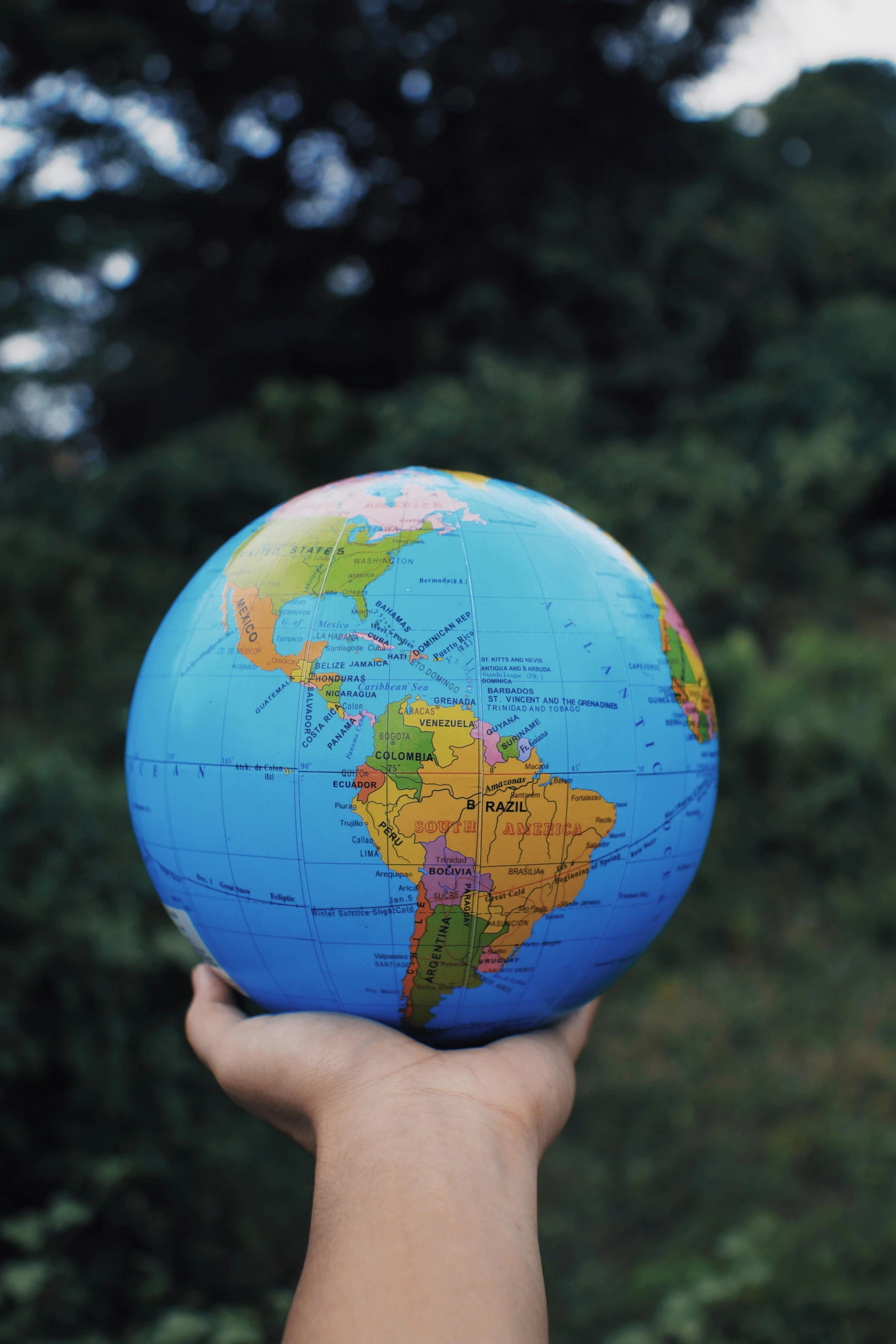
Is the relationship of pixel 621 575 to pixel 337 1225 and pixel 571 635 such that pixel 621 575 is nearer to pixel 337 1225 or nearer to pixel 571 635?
pixel 571 635

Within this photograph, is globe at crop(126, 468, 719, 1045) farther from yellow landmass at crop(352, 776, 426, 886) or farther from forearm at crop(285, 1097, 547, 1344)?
forearm at crop(285, 1097, 547, 1344)

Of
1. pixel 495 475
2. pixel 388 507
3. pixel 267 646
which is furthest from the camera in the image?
pixel 495 475

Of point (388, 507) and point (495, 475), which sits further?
point (495, 475)

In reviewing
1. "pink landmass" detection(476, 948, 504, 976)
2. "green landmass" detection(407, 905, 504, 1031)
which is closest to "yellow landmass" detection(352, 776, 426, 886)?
"green landmass" detection(407, 905, 504, 1031)

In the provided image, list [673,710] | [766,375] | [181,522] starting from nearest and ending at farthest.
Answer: [673,710]
[181,522]
[766,375]

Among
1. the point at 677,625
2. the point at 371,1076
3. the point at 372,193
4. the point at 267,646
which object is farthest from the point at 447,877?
the point at 372,193

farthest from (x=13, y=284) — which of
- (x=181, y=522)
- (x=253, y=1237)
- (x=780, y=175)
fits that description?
(x=780, y=175)

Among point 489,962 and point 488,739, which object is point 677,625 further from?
point 489,962
